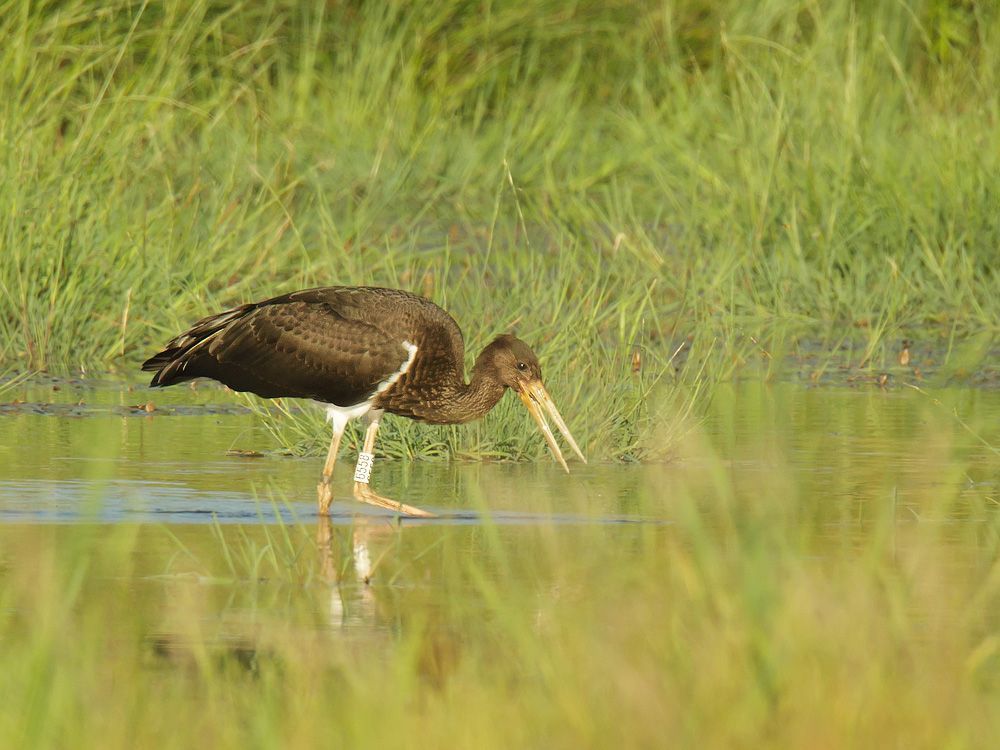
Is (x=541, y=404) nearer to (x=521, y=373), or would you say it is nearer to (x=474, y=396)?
(x=521, y=373)

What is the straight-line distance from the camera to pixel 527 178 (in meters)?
15.5

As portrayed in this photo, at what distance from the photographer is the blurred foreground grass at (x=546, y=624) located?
4738 mm

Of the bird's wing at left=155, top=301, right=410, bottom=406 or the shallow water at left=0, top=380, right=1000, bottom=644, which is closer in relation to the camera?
the shallow water at left=0, top=380, right=1000, bottom=644

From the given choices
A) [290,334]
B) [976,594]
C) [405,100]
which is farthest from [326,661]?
[405,100]

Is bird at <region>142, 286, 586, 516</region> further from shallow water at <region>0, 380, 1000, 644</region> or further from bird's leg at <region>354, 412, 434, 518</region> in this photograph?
shallow water at <region>0, 380, 1000, 644</region>

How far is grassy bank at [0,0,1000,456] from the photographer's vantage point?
38.0 ft

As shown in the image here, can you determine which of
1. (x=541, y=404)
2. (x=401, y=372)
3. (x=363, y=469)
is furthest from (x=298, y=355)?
(x=541, y=404)

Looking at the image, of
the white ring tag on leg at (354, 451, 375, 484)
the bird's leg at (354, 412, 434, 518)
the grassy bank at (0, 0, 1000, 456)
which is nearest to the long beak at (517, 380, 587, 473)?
the grassy bank at (0, 0, 1000, 456)

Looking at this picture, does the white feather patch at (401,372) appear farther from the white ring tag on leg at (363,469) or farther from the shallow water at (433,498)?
the shallow water at (433,498)

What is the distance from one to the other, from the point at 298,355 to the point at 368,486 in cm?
69

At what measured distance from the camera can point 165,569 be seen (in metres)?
7.09

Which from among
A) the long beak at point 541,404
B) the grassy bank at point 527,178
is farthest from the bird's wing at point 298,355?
the grassy bank at point 527,178

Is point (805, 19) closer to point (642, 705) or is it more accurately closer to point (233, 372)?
point (233, 372)

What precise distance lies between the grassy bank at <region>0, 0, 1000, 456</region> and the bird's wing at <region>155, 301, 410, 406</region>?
2.89ft
